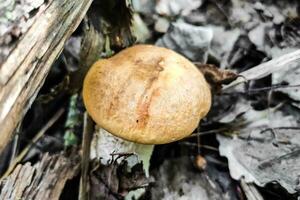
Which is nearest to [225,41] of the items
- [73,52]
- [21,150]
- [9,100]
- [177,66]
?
[177,66]

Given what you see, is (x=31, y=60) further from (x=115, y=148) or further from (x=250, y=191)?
(x=250, y=191)

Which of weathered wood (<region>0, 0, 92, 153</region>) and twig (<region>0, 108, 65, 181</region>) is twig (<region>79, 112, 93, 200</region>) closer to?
twig (<region>0, 108, 65, 181</region>)

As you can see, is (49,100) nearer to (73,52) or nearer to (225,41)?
(73,52)

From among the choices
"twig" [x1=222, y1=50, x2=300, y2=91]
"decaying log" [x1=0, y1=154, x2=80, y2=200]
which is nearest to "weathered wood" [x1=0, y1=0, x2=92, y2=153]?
"decaying log" [x1=0, y1=154, x2=80, y2=200]

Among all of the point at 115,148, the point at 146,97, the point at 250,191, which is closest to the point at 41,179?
the point at 115,148

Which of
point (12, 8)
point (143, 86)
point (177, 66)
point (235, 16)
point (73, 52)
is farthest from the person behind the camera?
point (235, 16)

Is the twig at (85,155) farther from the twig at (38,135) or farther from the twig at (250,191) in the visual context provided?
the twig at (250,191)

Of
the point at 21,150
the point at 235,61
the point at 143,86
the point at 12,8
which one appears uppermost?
the point at 12,8
